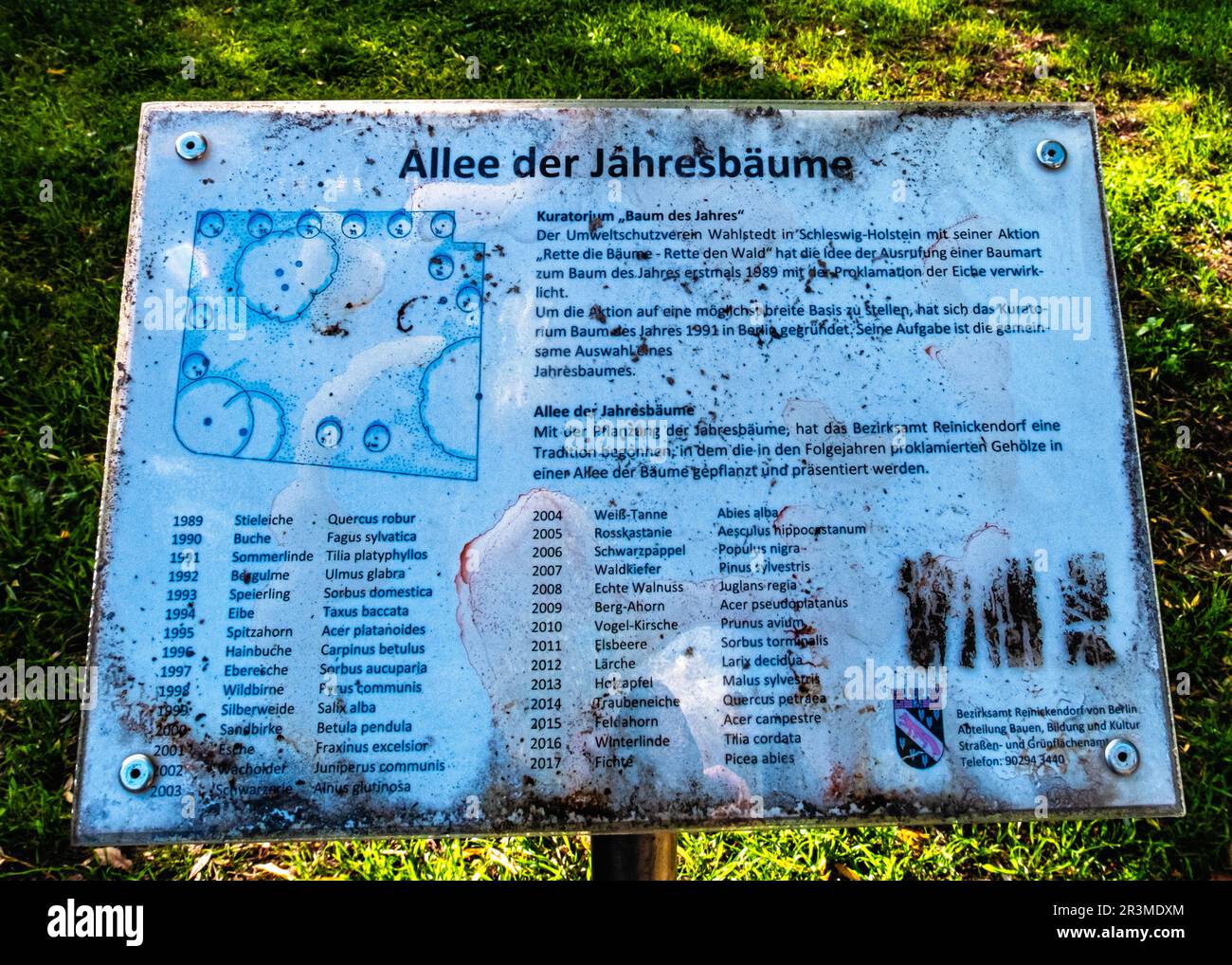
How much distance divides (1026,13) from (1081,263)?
3391 millimetres

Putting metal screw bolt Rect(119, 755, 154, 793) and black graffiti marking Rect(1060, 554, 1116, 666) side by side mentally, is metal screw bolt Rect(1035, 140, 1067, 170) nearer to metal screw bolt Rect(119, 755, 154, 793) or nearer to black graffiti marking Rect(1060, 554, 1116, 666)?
black graffiti marking Rect(1060, 554, 1116, 666)

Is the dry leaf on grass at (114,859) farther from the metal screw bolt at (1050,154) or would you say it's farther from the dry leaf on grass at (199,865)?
the metal screw bolt at (1050,154)

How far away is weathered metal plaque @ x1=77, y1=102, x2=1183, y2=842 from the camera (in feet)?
5.66

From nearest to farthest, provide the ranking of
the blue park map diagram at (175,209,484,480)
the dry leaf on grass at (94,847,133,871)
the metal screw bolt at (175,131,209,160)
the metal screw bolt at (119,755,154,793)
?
the metal screw bolt at (119,755,154,793) < the blue park map diagram at (175,209,484,480) < the metal screw bolt at (175,131,209,160) < the dry leaf on grass at (94,847,133,871)

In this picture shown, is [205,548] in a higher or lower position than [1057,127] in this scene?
lower

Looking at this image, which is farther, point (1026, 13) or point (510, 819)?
point (1026, 13)

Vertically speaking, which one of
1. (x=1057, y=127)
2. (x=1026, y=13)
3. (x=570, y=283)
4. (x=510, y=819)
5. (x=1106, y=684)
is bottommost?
(x=510, y=819)

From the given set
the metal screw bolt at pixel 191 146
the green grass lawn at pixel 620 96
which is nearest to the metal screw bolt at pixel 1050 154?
the green grass lawn at pixel 620 96

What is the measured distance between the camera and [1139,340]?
3334 millimetres

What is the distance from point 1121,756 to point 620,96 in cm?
348

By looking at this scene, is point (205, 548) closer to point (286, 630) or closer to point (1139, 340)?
point (286, 630)

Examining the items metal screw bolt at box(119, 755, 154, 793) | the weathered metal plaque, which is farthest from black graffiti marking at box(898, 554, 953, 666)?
metal screw bolt at box(119, 755, 154, 793)

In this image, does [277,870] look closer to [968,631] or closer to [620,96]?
[968,631]

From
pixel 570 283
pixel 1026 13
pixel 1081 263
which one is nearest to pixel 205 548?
pixel 570 283
